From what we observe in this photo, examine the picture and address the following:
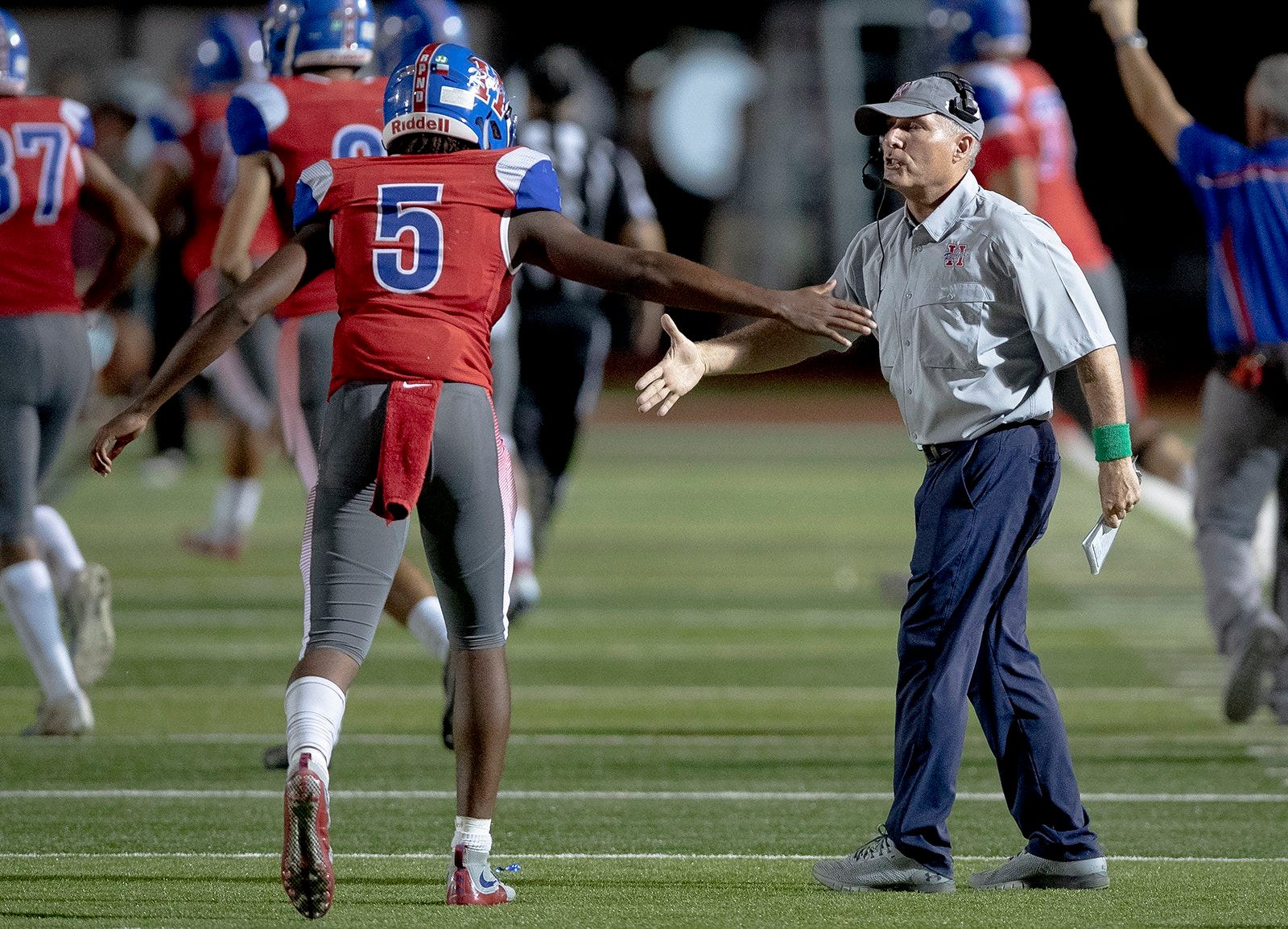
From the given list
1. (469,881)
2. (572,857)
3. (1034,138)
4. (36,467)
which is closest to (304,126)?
(36,467)

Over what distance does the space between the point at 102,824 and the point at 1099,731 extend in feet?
11.0

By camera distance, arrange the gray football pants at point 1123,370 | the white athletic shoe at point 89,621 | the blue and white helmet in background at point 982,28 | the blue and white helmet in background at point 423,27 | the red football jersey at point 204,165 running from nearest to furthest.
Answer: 1. the white athletic shoe at point 89,621
2. the gray football pants at point 1123,370
3. the blue and white helmet in background at point 423,27
4. the blue and white helmet in background at point 982,28
5. the red football jersey at point 204,165

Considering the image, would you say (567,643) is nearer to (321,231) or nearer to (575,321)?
(575,321)

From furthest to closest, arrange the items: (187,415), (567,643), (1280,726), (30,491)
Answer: (187,415)
(567,643)
(1280,726)
(30,491)

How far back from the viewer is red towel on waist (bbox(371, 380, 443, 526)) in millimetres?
4523

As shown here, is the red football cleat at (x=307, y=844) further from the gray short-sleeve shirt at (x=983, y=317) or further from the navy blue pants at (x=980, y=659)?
the gray short-sleeve shirt at (x=983, y=317)

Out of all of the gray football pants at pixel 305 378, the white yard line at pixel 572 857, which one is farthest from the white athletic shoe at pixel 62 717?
the white yard line at pixel 572 857

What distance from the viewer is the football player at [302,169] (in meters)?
6.49

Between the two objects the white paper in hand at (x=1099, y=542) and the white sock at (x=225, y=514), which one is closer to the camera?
the white paper in hand at (x=1099, y=542)

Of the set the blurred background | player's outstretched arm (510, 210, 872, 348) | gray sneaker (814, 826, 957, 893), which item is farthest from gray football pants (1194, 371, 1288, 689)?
the blurred background

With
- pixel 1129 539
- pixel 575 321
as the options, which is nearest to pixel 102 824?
pixel 575 321

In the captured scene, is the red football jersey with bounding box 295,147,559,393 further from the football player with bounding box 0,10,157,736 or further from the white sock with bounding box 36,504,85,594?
the white sock with bounding box 36,504,85,594

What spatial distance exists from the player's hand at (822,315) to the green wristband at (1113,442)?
0.57m

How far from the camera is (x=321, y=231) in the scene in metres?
4.74
